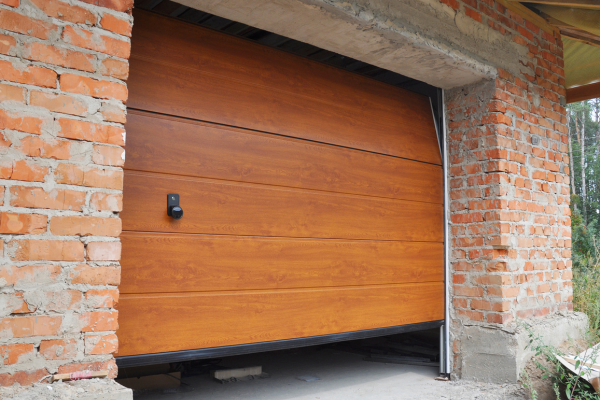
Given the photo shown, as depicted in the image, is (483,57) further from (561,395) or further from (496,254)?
(561,395)

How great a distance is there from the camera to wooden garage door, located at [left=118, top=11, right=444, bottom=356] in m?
2.21

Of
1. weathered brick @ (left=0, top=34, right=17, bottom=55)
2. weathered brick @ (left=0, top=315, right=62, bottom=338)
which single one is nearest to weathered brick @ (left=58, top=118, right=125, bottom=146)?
weathered brick @ (left=0, top=34, right=17, bottom=55)

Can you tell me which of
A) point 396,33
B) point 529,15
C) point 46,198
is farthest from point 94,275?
point 529,15

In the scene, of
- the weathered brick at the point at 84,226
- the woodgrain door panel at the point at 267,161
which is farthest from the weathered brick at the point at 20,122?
the woodgrain door panel at the point at 267,161

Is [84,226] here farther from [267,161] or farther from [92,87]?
[267,161]

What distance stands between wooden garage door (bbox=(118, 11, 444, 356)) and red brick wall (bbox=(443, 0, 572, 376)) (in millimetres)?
217

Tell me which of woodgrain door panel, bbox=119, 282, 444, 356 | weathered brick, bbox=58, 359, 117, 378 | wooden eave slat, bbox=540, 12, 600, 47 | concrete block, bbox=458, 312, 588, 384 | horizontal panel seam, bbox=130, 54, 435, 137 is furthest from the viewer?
wooden eave slat, bbox=540, 12, 600, 47

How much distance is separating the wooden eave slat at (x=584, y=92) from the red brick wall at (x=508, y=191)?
2.22 feet

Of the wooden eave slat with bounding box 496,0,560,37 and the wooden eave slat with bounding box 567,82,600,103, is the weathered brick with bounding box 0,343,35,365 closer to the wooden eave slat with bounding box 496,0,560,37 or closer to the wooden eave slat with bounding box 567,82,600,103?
the wooden eave slat with bounding box 496,0,560,37

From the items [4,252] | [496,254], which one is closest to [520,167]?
[496,254]

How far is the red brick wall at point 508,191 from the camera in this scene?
10.7ft

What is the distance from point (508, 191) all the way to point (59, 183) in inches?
114

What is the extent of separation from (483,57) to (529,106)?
673 millimetres

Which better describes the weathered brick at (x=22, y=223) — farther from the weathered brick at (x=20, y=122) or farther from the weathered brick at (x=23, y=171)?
the weathered brick at (x=20, y=122)
